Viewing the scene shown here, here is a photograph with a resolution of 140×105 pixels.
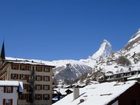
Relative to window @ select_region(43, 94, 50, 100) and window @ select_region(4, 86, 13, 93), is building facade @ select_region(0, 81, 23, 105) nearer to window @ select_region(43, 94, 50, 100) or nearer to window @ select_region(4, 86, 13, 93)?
window @ select_region(4, 86, 13, 93)

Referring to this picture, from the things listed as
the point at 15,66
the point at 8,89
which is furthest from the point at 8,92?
the point at 15,66

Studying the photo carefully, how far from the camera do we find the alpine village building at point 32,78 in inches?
4870

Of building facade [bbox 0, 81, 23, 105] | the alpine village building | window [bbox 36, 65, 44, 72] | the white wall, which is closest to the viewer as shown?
the white wall

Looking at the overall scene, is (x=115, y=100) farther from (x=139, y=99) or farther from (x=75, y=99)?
(x=75, y=99)

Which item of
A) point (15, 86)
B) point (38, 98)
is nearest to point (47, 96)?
point (38, 98)

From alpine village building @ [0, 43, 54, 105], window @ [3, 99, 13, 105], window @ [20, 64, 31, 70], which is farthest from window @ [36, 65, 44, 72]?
window @ [3, 99, 13, 105]

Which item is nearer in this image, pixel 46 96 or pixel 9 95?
pixel 9 95

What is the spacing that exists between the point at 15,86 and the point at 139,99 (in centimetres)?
3433

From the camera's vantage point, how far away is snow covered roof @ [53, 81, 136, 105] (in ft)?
186

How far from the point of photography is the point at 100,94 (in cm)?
6053

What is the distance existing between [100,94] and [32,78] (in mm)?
67839

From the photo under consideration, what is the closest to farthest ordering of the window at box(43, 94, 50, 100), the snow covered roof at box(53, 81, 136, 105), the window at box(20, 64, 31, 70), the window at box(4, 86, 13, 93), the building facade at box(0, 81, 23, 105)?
the snow covered roof at box(53, 81, 136, 105) → the building facade at box(0, 81, 23, 105) → the window at box(4, 86, 13, 93) → the window at box(20, 64, 31, 70) → the window at box(43, 94, 50, 100)

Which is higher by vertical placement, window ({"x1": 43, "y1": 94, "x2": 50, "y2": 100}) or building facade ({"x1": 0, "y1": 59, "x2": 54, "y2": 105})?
building facade ({"x1": 0, "y1": 59, "x2": 54, "y2": 105})

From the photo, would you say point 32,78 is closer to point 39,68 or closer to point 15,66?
point 39,68
